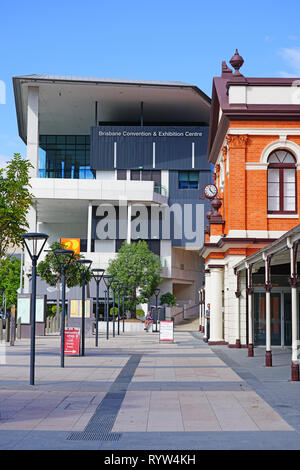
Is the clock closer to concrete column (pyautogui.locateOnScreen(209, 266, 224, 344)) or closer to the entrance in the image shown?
concrete column (pyautogui.locateOnScreen(209, 266, 224, 344))

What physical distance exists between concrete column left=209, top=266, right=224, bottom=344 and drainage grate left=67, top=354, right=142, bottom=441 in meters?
13.8

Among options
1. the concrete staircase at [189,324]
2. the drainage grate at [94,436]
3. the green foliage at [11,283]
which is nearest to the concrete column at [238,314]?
the drainage grate at [94,436]

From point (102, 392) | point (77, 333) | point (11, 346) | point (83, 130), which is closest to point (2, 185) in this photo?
point (77, 333)

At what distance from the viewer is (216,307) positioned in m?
Answer: 30.2

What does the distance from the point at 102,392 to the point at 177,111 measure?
59.6 m

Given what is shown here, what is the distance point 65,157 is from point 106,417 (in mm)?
70335

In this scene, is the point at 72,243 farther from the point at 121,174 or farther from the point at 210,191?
the point at 210,191

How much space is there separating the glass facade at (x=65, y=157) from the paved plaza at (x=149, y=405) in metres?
58.6

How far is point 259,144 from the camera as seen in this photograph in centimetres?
2841

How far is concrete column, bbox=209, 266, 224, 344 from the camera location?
99.0ft

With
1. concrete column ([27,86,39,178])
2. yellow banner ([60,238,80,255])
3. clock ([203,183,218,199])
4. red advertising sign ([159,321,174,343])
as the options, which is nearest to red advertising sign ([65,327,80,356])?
red advertising sign ([159,321,174,343])

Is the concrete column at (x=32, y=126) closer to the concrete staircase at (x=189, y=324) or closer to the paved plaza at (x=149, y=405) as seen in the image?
the concrete staircase at (x=189, y=324)

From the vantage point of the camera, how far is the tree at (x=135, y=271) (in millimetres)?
59688

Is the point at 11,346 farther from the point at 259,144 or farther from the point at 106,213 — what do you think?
the point at 106,213
